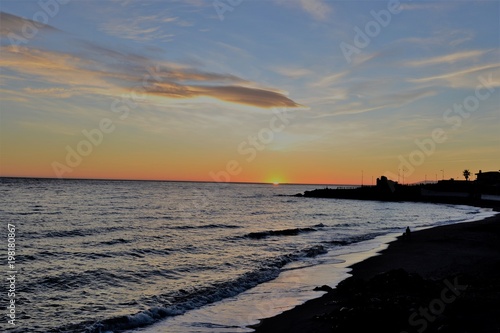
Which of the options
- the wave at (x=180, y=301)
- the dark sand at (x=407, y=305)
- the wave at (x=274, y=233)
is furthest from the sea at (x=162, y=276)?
the dark sand at (x=407, y=305)

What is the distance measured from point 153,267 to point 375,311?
16901mm

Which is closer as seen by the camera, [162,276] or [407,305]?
[407,305]

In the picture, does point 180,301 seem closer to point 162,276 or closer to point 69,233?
point 162,276

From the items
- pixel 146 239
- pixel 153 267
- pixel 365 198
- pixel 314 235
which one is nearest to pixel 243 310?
pixel 153 267

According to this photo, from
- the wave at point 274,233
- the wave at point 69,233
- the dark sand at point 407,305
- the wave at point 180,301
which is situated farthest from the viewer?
the wave at point 274,233

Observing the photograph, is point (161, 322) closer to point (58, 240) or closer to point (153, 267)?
point (153, 267)

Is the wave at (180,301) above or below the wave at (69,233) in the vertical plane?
below

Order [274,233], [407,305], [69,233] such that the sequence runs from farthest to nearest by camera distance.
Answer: [274,233], [69,233], [407,305]

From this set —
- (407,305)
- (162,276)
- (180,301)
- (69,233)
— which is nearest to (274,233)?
(69,233)

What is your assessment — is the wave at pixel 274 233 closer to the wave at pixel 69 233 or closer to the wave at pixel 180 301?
the wave at pixel 69 233

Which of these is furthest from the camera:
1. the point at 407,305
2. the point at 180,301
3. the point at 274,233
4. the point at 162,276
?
the point at 274,233

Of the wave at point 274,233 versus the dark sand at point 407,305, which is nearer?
the dark sand at point 407,305

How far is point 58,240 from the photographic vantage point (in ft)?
113

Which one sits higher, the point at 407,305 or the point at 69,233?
the point at 407,305
